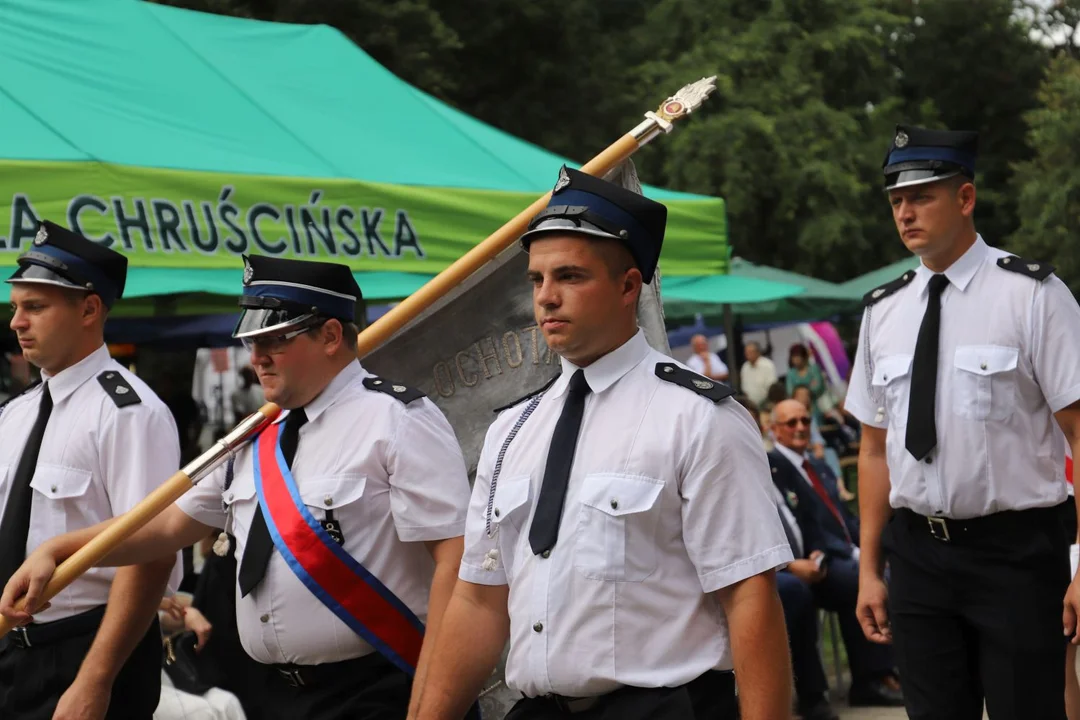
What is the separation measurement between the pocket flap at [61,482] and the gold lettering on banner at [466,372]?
1240mm

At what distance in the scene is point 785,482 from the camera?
8133mm

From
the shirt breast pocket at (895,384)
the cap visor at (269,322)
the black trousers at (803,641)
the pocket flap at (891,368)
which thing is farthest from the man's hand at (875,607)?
the black trousers at (803,641)

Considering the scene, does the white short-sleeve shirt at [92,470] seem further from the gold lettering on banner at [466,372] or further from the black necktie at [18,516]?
the gold lettering on banner at [466,372]

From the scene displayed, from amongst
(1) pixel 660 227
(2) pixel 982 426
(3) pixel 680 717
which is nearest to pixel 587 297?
(1) pixel 660 227

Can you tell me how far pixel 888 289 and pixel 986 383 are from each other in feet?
1.96

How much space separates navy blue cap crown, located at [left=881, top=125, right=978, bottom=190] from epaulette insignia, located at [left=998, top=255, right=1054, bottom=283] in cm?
30

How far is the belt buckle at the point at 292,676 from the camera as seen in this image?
12.3 feet

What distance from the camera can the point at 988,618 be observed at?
4414mm

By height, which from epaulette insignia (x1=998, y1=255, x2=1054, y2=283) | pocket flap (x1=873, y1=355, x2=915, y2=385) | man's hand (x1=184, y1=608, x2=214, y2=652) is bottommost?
man's hand (x1=184, y1=608, x2=214, y2=652)

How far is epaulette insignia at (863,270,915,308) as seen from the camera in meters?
4.86

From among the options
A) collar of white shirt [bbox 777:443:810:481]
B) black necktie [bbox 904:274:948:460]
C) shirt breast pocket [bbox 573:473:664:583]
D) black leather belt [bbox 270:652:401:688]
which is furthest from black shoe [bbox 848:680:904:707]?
shirt breast pocket [bbox 573:473:664:583]

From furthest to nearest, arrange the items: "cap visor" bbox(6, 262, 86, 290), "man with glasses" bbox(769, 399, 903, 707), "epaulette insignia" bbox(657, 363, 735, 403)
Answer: "man with glasses" bbox(769, 399, 903, 707) → "cap visor" bbox(6, 262, 86, 290) → "epaulette insignia" bbox(657, 363, 735, 403)

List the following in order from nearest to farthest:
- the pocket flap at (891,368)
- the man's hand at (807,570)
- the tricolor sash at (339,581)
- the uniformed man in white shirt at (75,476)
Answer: the tricolor sash at (339,581) → the uniformed man in white shirt at (75,476) → the pocket flap at (891,368) → the man's hand at (807,570)

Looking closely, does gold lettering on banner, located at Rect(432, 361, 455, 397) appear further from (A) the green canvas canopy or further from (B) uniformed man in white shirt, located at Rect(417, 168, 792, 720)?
(A) the green canvas canopy
